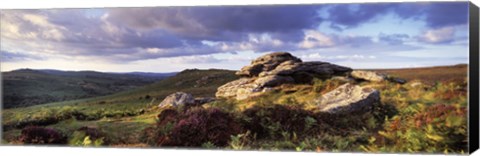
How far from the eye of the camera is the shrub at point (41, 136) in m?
15.3

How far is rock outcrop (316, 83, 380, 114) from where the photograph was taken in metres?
14.1

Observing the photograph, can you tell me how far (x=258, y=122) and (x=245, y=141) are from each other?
0.44m

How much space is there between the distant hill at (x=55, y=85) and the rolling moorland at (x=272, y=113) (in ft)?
0.50

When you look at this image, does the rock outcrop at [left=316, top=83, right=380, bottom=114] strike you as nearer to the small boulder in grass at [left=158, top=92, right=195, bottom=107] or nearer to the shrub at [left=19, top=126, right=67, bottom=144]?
the small boulder in grass at [left=158, top=92, right=195, bottom=107]

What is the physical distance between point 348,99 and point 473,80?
2.30 metres

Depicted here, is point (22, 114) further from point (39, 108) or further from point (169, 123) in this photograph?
point (169, 123)

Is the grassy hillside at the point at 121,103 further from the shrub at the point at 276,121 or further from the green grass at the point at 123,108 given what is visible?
the shrub at the point at 276,121

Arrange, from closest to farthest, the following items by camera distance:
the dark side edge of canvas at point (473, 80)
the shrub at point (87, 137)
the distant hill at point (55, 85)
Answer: the dark side edge of canvas at point (473, 80) → the shrub at point (87, 137) → the distant hill at point (55, 85)

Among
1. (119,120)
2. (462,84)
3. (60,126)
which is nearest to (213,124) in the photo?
(119,120)

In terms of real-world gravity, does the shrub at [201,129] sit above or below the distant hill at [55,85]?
below

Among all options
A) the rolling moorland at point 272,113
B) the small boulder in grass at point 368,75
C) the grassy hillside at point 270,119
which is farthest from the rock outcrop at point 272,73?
the small boulder in grass at point 368,75

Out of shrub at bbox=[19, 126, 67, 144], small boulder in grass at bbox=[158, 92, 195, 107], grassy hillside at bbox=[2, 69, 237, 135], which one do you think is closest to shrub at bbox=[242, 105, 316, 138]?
grassy hillside at bbox=[2, 69, 237, 135]

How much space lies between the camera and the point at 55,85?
52.1 ft

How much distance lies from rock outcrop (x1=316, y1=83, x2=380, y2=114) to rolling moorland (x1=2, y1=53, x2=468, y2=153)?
2cm
